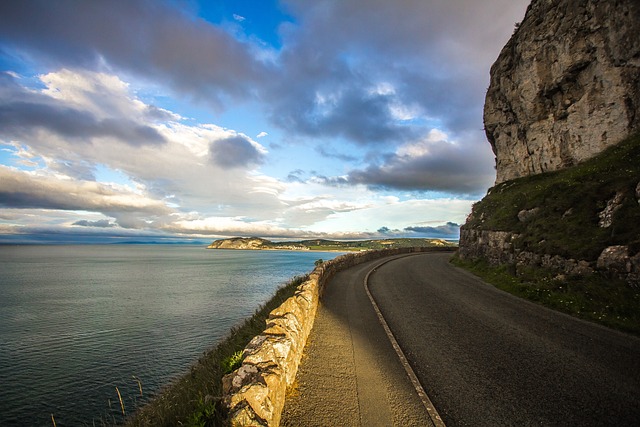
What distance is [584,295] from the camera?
38.7 feet

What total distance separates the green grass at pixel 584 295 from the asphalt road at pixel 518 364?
2.23 ft

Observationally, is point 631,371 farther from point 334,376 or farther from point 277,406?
point 277,406

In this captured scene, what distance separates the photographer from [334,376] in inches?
252

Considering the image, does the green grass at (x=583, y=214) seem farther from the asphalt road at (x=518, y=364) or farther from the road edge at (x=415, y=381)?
the road edge at (x=415, y=381)

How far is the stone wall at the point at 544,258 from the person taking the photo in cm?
1129

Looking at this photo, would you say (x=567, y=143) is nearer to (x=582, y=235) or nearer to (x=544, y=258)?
(x=582, y=235)

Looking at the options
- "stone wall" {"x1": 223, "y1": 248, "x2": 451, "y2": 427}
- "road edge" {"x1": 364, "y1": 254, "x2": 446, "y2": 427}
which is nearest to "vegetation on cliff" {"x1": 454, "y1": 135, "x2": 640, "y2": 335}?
"road edge" {"x1": 364, "y1": 254, "x2": 446, "y2": 427}

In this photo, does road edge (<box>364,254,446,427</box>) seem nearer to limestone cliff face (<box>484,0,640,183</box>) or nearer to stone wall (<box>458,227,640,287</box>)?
stone wall (<box>458,227,640,287</box>)

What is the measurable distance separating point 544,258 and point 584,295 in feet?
14.4

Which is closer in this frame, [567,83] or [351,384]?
[351,384]

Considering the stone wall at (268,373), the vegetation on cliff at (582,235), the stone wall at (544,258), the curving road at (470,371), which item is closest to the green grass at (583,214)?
the vegetation on cliff at (582,235)

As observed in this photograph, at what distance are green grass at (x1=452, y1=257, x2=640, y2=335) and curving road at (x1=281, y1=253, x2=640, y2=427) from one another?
750mm

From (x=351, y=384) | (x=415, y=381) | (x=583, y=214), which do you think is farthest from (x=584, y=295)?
(x=351, y=384)

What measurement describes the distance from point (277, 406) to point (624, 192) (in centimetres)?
1901
